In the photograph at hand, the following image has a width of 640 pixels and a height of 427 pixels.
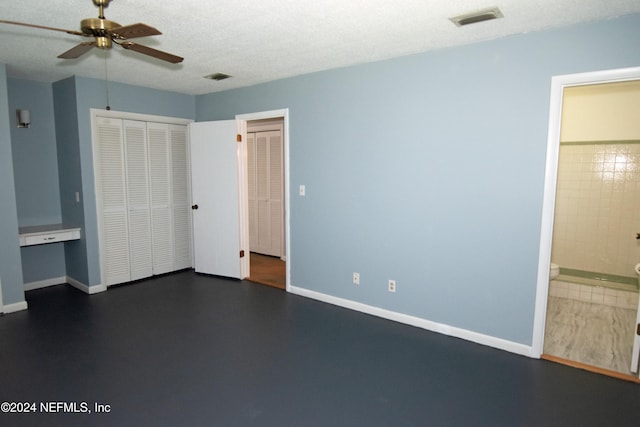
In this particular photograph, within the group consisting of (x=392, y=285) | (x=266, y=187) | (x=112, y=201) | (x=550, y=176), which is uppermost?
(x=550, y=176)

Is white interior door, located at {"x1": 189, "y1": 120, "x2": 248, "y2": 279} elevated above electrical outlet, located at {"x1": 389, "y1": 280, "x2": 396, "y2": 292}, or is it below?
above

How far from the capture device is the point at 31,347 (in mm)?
3031

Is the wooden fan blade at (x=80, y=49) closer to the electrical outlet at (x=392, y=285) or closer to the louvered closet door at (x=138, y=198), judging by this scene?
the louvered closet door at (x=138, y=198)

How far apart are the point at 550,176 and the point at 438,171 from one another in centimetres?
83

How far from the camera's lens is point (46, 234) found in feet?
13.3

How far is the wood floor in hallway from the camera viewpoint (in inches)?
187

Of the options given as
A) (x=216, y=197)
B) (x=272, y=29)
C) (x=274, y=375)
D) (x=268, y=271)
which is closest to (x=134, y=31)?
(x=272, y=29)

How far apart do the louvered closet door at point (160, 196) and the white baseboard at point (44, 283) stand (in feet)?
3.60

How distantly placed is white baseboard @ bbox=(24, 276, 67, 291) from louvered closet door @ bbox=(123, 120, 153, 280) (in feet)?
2.88

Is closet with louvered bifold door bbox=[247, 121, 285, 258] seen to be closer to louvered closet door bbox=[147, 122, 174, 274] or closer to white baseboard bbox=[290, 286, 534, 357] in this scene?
louvered closet door bbox=[147, 122, 174, 274]

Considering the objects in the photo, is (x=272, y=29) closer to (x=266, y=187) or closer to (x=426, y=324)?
(x=426, y=324)

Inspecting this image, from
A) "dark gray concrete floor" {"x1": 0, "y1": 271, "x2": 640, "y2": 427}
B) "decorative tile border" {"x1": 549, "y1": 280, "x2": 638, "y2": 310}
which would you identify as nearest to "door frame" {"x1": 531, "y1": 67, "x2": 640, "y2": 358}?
"dark gray concrete floor" {"x1": 0, "y1": 271, "x2": 640, "y2": 427}

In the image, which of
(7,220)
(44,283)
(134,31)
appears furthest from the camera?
(44,283)

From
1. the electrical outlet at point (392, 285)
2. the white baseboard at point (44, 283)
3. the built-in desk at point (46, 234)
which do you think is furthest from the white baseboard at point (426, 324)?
the white baseboard at point (44, 283)
